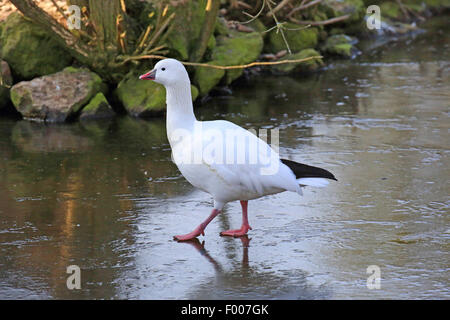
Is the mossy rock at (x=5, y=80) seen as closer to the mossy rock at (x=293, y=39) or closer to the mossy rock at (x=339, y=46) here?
the mossy rock at (x=293, y=39)

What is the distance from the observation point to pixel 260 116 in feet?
35.8

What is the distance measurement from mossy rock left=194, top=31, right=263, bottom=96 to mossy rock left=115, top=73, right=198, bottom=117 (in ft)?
3.21

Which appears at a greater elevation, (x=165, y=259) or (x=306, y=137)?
(x=306, y=137)

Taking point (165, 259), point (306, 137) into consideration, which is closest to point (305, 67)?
point (306, 137)

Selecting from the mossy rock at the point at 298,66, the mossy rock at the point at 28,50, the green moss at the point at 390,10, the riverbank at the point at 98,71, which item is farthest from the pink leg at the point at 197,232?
the green moss at the point at 390,10

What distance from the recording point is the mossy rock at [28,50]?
447 inches

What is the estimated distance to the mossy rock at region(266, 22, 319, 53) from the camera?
14.9m

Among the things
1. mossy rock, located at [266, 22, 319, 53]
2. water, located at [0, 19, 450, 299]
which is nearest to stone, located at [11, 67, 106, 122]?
water, located at [0, 19, 450, 299]

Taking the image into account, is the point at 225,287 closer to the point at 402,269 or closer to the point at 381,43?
the point at 402,269

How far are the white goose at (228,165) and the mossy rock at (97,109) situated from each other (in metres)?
4.73

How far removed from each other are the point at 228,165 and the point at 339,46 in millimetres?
10830

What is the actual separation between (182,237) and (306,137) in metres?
3.78

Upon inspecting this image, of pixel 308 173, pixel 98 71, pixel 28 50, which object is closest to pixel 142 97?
pixel 98 71
